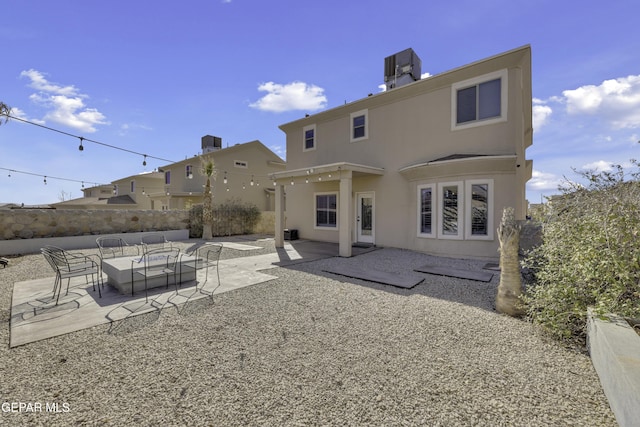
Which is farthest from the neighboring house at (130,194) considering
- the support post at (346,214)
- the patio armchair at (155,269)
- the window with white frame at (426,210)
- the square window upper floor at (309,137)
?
the window with white frame at (426,210)

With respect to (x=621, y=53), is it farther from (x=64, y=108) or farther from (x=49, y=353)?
(x=64, y=108)

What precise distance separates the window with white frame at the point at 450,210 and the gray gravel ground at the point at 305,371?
4.74m

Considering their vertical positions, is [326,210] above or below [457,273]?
above

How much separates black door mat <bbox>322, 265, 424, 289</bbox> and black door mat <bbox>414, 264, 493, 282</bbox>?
75 cm

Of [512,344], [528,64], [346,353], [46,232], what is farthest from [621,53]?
[46,232]

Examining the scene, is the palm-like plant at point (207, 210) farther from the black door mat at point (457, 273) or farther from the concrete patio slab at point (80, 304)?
the black door mat at point (457, 273)

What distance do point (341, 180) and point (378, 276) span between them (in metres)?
4.06

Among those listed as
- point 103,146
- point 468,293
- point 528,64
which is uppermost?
point 528,64

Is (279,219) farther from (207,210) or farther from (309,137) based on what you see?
(207,210)

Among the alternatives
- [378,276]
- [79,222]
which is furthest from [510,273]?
[79,222]

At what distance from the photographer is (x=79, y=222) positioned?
1146 centimetres

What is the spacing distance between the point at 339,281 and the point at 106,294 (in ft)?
15.9

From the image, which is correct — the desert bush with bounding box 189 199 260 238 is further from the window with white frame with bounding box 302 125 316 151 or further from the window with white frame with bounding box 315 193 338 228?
the window with white frame with bounding box 302 125 316 151

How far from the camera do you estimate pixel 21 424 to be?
6.81ft
